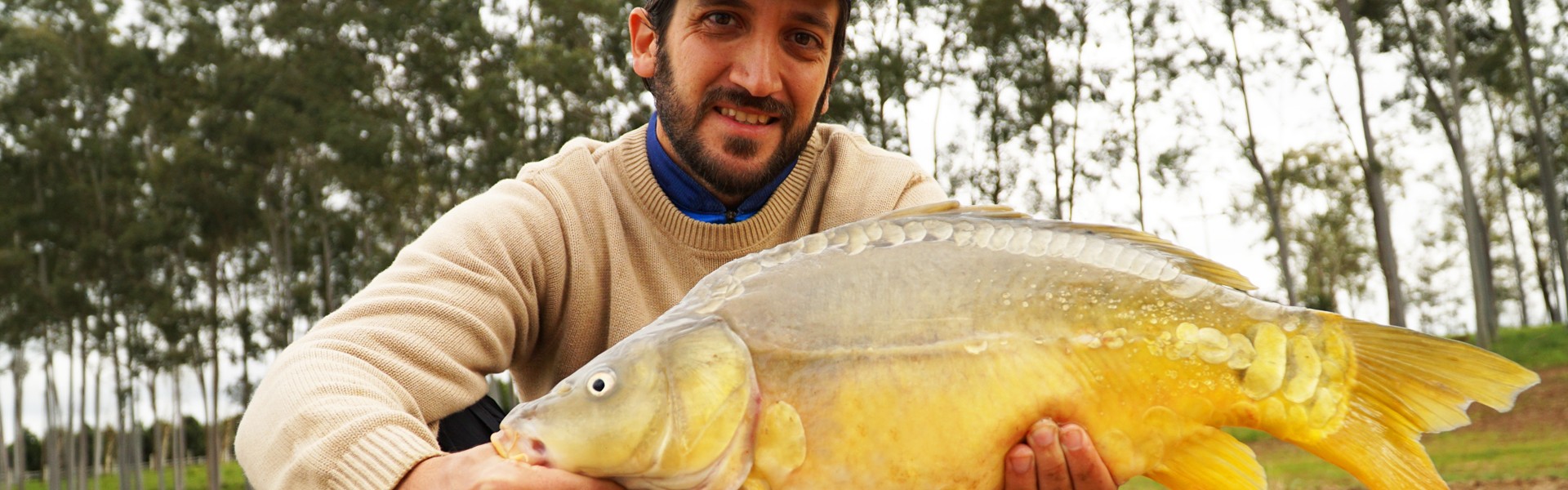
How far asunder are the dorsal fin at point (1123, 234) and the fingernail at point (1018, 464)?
1.46 ft

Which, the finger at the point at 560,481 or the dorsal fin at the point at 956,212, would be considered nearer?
the finger at the point at 560,481

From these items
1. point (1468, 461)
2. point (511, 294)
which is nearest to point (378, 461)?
point (511, 294)

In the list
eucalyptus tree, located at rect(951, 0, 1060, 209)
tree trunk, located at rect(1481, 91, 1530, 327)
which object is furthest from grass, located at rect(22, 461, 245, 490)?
tree trunk, located at rect(1481, 91, 1530, 327)

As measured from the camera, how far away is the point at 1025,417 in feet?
7.22

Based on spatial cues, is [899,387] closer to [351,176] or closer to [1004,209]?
[1004,209]

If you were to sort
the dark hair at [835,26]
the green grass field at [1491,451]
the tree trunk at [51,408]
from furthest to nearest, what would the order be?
the tree trunk at [51,408]
the green grass field at [1491,451]
the dark hair at [835,26]

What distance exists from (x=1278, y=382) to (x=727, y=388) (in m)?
1.03

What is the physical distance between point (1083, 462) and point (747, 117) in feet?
4.44

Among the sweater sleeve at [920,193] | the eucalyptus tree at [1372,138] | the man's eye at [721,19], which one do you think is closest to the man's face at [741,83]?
the man's eye at [721,19]

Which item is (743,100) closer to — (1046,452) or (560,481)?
(1046,452)

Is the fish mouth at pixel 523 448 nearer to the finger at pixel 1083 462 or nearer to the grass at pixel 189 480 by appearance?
the finger at pixel 1083 462

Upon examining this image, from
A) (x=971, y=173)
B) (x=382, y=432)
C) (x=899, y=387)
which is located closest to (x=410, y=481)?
(x=382, y=432)

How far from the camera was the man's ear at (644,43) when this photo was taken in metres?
3.40

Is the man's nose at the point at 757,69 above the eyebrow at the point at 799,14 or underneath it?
underneath
